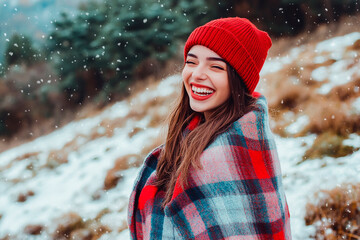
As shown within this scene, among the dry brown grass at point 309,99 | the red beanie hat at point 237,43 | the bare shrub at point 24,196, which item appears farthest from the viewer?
the bare shrub at point 24,196

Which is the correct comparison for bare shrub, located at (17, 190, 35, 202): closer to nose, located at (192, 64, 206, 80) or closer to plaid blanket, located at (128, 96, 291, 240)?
plaid blanket, located at (128, 96, 291, 240)

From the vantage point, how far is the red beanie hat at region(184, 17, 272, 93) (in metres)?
1.04

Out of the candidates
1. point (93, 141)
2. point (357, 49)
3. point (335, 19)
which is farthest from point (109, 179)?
point (335, 19)

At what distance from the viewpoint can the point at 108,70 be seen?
6.49 meters

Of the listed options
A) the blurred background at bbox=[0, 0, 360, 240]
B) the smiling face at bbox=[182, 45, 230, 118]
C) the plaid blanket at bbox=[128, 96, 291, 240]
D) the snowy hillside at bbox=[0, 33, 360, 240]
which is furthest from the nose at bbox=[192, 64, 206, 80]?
the snowy hillside at bbox=[0, 33, 360, 240]

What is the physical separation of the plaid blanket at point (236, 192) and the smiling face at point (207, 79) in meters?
0.13

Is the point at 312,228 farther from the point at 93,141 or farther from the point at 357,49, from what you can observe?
the point at 93,141

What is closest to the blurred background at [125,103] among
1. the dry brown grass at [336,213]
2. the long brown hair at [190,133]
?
the dry brown grass at [336,213]

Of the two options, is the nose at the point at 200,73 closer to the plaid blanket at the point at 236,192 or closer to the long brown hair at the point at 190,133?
the long brown hair at the point at 190,133

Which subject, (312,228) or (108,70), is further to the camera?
(108,70)

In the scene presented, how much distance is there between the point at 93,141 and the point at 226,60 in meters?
4.53

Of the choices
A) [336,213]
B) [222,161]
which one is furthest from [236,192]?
[336,213]

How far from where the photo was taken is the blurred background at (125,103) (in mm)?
2848

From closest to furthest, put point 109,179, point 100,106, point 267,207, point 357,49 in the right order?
1. point 267,207
2. point 109,179
3. point 357,49
4. point 100,106
